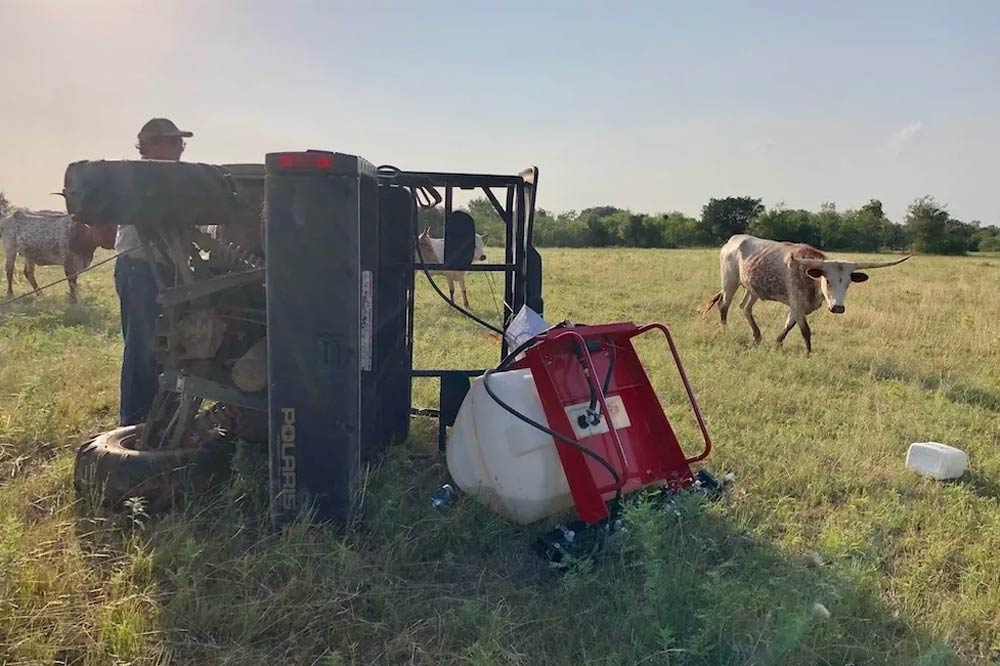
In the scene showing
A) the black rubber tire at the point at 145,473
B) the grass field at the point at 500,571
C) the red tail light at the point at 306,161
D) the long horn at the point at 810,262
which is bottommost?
the grass field at the point at 500,571

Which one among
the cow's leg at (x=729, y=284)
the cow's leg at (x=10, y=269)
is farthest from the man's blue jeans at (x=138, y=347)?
the cow's leg at (x=10, y=269)

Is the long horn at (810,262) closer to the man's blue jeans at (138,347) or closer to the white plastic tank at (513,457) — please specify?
the white plastic tank at (513,457)

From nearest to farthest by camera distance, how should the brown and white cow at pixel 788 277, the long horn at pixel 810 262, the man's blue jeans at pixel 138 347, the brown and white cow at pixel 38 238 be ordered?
the man's blue jeans at pixel 138 347 → the brown and white cow at pixel 788 277 → the long horn at pixel 810 262 → the brown and white cow at pixel 38 238

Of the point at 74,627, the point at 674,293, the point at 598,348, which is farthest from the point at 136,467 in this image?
the point at 674,293

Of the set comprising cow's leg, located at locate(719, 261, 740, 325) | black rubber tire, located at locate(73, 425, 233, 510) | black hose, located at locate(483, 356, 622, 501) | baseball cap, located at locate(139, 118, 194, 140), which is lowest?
black rubber tire, located at locate(73, 425, 233, 510)

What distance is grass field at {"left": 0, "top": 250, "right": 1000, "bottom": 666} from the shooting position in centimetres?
254

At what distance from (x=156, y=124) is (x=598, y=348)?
3.19m

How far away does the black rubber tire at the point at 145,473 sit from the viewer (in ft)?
11.0

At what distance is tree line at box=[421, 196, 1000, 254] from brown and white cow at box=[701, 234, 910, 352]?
39.6m

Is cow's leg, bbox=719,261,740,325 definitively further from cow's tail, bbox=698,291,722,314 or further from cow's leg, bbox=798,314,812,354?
cow's leg, bbox=798,314,812,354

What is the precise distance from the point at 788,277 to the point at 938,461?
5885 mm

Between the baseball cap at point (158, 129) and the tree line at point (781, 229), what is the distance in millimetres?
46572

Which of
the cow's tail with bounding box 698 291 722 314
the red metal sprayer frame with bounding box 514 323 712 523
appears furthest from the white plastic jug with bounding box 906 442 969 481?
the cow's tail with bounding box 698 291 722 314

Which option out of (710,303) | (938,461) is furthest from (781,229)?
(938,461)
